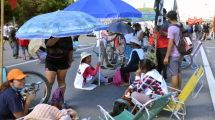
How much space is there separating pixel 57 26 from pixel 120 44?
18.0ft

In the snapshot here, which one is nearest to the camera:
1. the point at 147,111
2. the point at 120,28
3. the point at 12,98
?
the point at 147,111

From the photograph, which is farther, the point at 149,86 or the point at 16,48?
the point at 16,48

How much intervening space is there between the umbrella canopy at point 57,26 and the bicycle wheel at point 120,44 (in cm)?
488

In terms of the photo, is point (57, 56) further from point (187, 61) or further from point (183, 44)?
point (187, 61)

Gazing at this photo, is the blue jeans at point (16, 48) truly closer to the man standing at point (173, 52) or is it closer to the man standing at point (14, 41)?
the man standing at point (14, 41)

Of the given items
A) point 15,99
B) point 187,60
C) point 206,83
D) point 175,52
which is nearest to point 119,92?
point 175,52

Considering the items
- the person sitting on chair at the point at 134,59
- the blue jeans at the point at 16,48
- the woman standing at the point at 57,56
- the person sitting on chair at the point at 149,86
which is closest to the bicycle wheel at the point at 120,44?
the person sitting on chair at the point at 134,59

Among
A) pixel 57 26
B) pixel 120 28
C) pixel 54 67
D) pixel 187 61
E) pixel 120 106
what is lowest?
pixel 187 61

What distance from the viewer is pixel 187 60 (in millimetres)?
8586

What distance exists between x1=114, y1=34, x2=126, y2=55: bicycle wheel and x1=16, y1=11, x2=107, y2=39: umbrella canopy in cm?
488

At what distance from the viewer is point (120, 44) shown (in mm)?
8648

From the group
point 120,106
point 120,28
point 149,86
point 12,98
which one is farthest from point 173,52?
point 120,28

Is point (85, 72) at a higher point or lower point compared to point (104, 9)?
lower

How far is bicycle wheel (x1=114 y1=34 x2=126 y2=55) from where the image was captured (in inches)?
338
